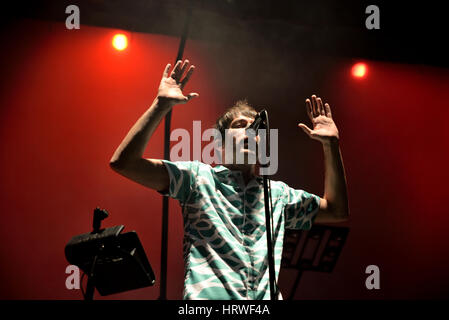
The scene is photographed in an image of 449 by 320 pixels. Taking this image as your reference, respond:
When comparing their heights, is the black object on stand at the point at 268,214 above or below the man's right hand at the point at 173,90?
below

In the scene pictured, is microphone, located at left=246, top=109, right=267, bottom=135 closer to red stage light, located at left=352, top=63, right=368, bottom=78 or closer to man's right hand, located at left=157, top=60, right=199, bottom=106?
man's right hand, located at left=157, top=60, right=199, bottom=106

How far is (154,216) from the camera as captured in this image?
7.07 feet

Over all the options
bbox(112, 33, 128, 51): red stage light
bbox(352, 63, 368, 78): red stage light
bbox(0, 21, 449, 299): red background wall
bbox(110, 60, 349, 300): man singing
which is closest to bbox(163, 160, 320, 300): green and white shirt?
bbox(110, 60, 349, 300): man singing

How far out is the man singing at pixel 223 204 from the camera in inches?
56.6

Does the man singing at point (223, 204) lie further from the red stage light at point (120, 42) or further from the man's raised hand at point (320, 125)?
the red stage light at point (120, 42)

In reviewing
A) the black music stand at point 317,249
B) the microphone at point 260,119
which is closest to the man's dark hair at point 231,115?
the microphone at point 260,119

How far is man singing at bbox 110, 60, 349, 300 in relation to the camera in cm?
144

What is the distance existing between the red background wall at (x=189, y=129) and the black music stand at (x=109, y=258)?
1.90ft

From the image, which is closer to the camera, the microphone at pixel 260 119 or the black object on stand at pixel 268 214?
the black object on stand at pixel 268 214

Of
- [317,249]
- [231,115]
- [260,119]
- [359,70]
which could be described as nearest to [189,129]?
[231,115]

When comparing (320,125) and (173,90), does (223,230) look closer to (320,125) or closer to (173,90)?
(173,90)
